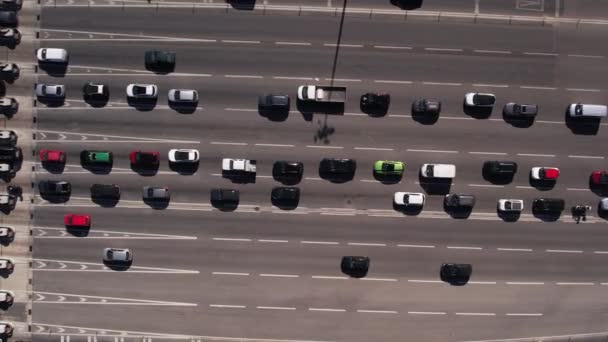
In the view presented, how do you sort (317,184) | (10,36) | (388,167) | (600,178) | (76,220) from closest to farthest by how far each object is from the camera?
(10,36) < (388,167) < (76,220) < (600,178) < (317,184)

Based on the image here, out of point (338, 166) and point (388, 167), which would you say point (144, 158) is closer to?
point (338, 166)

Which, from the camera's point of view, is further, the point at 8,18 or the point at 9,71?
the point at 9,71

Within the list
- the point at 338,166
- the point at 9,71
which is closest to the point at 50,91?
the point at 9,71

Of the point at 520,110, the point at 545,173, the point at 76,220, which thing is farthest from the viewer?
the point at 76,220

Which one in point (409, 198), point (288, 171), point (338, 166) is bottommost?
point (409, 198)

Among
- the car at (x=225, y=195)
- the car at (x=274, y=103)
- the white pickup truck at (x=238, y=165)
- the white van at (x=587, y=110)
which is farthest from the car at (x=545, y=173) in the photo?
the car at (x=225, y=195)

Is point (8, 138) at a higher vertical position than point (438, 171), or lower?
lower

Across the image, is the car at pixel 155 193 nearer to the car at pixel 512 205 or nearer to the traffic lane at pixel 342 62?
the traffic lane at pixel 342 62
